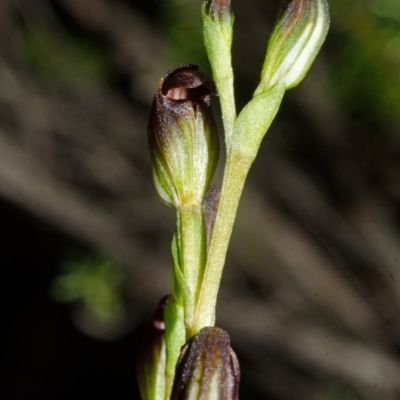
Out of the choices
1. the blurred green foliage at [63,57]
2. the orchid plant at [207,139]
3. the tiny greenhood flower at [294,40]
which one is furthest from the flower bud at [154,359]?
the blurred green foliage at [63,57]

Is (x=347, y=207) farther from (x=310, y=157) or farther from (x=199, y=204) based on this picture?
(x=199, y=204)

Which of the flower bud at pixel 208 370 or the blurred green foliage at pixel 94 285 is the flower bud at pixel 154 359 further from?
the blurred green foliage at pixel 94 285

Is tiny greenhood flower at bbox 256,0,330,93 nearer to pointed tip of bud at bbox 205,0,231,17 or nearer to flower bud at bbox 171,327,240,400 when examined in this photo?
pointed tip of bud at bbox 205,0,231,17

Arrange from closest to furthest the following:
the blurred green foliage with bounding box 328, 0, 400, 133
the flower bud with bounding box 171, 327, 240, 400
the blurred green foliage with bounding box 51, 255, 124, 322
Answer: the flower bud with bounding box 171, 327, 240, 400 → the blurred green foliage with bounding box 328, 0, 400, 133 → the blurred green foliage with bounding box 51, 255, 124, 322

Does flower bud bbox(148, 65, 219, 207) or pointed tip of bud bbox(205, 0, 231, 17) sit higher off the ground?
pointed tip of bud bbox(205, 0, 231, 17)

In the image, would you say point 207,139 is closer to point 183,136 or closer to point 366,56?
point 183,136

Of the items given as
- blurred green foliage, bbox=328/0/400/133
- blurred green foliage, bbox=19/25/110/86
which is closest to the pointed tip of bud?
blurred green foliage, bbox=328/0/400/133

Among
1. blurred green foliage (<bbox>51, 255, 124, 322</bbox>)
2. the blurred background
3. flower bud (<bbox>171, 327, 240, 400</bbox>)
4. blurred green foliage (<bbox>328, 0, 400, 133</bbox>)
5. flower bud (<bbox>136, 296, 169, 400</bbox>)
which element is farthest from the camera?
the blurred background
